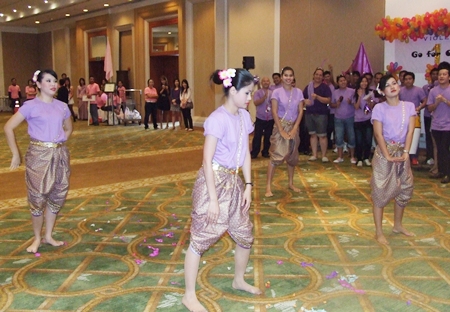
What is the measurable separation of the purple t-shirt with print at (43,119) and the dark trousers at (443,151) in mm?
4789

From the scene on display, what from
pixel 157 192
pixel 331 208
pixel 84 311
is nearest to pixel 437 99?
pixel 331 208

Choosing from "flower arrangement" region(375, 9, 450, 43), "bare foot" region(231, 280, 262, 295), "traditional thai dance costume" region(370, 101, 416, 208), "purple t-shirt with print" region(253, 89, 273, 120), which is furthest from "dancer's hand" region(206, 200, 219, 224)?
"flower arrangement" region(375, 9, 450, 43)

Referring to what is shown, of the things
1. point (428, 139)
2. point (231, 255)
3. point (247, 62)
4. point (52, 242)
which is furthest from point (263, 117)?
point (52, 242)

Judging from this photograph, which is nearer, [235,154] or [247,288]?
[235,154]

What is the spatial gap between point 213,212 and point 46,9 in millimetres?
17949

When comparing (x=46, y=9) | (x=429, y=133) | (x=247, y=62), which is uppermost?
(x=46, y=9)

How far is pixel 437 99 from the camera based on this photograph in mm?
6406

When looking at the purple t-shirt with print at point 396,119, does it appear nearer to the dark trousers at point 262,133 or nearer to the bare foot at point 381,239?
the bare foot at point 381,239

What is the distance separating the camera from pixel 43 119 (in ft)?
12.4

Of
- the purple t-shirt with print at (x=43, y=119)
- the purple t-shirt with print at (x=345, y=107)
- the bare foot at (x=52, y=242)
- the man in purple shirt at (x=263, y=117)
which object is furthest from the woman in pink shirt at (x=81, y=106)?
the purple t-shirt with print at (x=43, y=119)

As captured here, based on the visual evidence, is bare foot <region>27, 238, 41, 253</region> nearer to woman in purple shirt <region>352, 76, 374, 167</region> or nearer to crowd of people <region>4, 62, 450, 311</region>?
crowd of people <region>4, 62, 450, 311</region>

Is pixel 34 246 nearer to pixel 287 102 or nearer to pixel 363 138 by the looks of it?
pixel 287 102

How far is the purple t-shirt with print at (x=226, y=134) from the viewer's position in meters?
2.76

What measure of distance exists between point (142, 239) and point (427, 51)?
6.46 meters
